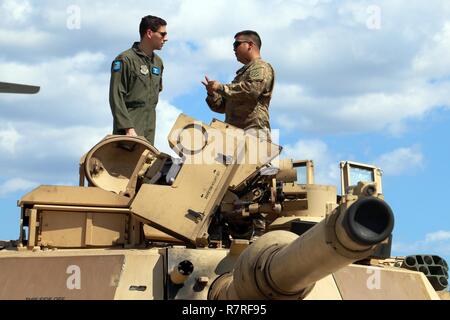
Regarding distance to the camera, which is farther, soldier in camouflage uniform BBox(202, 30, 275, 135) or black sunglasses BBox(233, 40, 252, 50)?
black sunglasses BBox(233, 40, 252, 50)

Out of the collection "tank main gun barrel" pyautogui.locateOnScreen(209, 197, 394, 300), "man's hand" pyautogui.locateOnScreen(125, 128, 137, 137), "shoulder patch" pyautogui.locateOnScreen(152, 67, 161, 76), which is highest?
"shoulder patch" pyautogui.locateOnScreen(152, 67, 161, 76)

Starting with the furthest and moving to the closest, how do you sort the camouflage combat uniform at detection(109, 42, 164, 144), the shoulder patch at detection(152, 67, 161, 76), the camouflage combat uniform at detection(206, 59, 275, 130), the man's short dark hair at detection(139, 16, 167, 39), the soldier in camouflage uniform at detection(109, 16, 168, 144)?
the shoulder patch at detection(152, 67, 161, 76), the man's short dark hair at detection(139, 16, 167, 39), the soldier in camouflage uniform at detection(109, 16, 168, 144), the camouflage combat uniform at detection(109, 42, 164, 144), the camouflage combat uniform at detection(206, 59, 275, 130)

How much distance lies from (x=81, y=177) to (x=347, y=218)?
225 inches

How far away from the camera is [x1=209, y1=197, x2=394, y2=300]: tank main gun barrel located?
18.4 feet

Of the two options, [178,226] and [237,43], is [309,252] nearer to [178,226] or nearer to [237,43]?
[178,226]

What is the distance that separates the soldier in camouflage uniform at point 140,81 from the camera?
11508 millimetres

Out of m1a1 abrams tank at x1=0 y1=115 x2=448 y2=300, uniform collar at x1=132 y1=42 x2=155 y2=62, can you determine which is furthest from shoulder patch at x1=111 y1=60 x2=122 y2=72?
m1a1 abrams tank at x1=0 y1=115 x2=448 y2=300

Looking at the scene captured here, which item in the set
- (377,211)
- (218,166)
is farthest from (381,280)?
(377,211)

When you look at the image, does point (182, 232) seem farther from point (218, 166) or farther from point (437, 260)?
point (437, 260)

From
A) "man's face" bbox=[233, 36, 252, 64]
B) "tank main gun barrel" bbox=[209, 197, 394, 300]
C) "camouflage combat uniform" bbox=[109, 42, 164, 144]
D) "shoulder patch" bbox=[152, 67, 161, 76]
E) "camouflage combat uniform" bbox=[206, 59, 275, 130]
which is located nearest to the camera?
"tank main gun barrel" bbox=[209, 197, 394, 300]

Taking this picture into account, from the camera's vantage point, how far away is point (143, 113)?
11.9m

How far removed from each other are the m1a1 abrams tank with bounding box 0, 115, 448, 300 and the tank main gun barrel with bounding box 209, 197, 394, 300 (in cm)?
5

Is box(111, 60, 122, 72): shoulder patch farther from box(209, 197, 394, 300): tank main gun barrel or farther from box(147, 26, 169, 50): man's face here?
box(209, 197, 394, 300): tank main gun barrel

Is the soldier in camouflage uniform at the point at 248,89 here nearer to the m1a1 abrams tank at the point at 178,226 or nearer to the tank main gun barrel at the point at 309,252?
the m1a1 abrams tank at the point at 178,226
